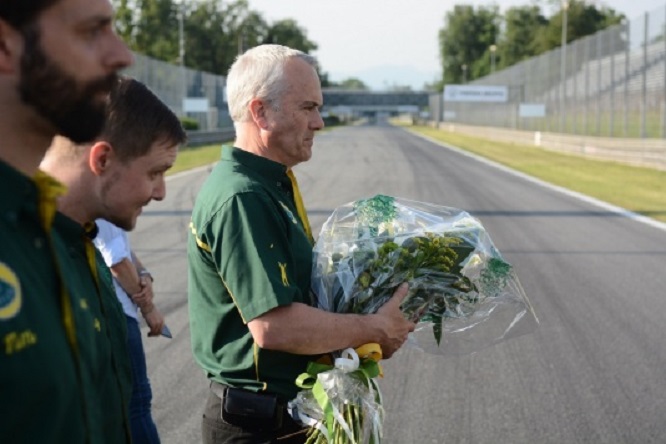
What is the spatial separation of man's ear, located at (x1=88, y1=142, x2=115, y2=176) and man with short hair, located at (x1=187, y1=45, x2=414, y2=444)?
0.41 meters

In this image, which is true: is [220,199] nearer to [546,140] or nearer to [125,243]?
[125,243]

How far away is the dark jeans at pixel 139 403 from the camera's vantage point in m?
4.09

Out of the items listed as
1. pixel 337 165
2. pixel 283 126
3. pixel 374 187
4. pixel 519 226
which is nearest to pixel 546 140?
pixel 337 165

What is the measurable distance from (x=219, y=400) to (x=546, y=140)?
5185 cm

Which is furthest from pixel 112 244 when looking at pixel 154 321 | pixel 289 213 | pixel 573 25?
pixel 573 25

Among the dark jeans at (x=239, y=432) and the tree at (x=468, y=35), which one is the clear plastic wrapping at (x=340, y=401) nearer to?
the dark jeans at (x=239, y=432)

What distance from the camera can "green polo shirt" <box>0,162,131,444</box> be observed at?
1.66m

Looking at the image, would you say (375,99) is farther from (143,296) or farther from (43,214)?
(43,214)

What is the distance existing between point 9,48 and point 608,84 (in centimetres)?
4273

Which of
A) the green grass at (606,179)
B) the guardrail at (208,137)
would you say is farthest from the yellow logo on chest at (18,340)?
the guardrail at (208,137)

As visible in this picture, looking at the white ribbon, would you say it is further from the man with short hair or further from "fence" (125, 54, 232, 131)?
"fence" (125, 54, 232, 131)

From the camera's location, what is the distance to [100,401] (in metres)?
1.98

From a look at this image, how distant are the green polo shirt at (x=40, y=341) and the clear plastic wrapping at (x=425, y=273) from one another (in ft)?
4.16

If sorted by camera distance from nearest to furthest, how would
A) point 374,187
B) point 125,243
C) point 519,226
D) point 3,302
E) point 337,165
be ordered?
point 3,302
point 125,243
point 519,226
point 374,187
point 337,165
